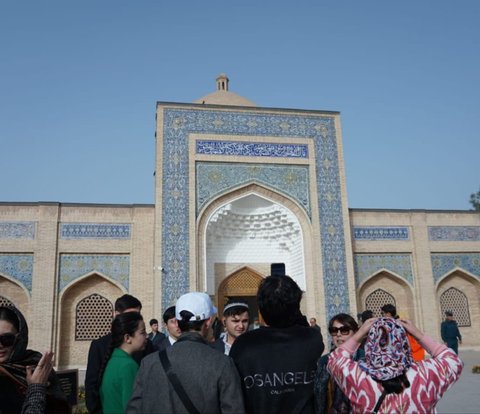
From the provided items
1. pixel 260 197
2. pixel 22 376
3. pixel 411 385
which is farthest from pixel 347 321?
pixel 260 197

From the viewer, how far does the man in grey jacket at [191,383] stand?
72.3 inches

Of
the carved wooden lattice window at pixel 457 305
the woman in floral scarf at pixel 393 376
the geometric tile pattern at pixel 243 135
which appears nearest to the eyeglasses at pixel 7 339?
the woman in floral scarf at pixel 393 376

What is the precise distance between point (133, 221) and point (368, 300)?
6703mm

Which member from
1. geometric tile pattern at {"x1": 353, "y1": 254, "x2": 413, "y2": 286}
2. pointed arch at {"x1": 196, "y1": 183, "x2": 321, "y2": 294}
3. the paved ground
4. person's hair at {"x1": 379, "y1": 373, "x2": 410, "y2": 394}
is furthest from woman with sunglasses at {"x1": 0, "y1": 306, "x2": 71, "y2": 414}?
geometric tile pattern at {"x1": 353, "y1": 254, "x2": 413, "y2": 286}

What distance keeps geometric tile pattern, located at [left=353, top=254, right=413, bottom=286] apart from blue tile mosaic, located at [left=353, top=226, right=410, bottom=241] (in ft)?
1.57

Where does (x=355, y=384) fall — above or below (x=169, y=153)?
below

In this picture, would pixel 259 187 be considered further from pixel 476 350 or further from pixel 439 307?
pixel 476 350

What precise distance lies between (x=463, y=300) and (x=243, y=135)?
26.0ft

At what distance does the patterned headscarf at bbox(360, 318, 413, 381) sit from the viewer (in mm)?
1819

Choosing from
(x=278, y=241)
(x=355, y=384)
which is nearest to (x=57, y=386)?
(x=355, y=384)

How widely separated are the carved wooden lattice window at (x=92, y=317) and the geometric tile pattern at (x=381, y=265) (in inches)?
260

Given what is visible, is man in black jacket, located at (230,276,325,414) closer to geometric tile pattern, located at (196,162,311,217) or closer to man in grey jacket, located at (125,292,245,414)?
man in grey jacket, located at (125,292,245,414)

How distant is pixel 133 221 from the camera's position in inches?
487

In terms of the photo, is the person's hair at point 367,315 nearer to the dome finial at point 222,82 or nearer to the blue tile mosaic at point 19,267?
the blue tile mosaic at point 19,267
